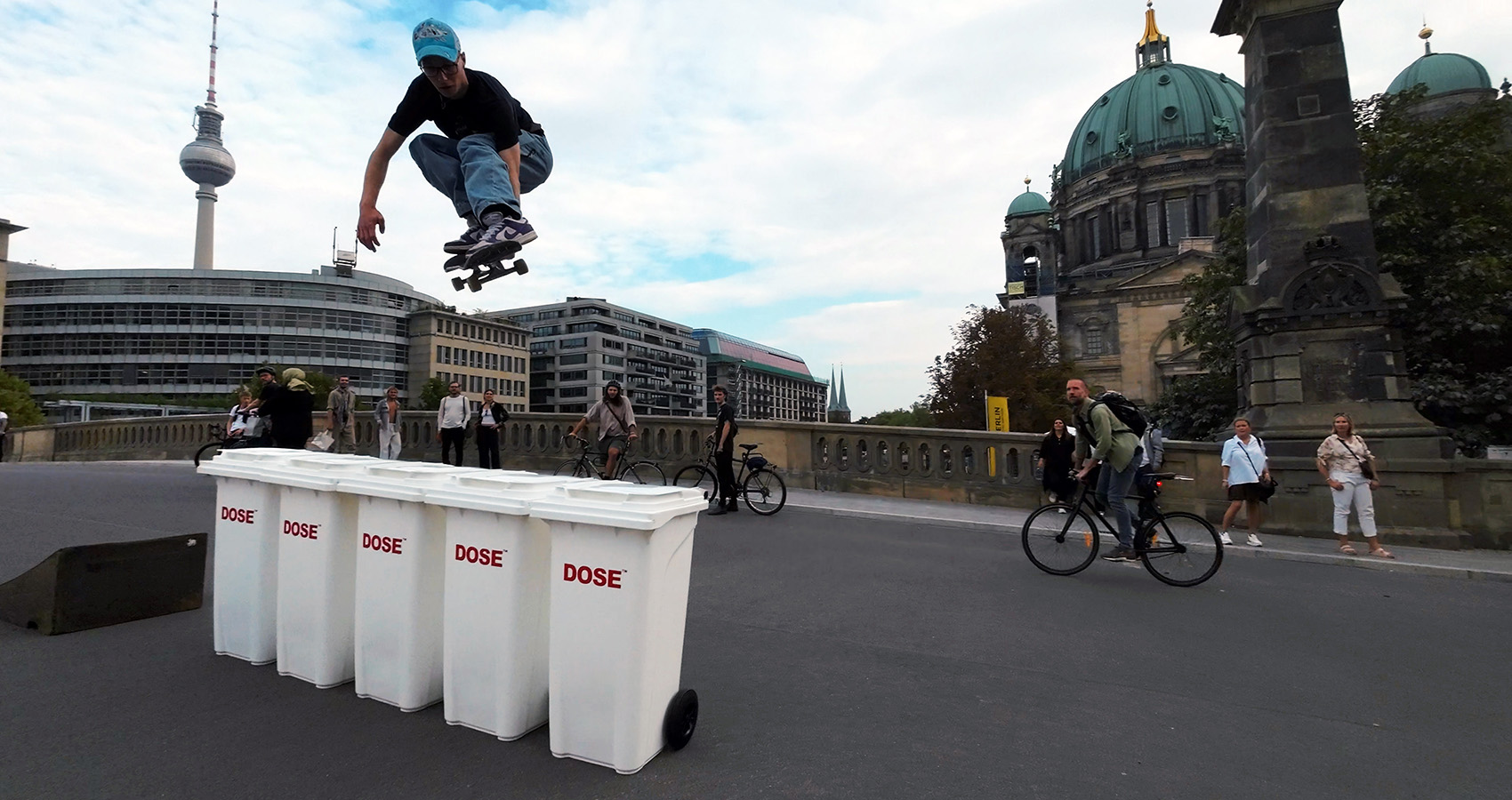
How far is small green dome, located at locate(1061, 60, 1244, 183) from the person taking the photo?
6253 centimetres

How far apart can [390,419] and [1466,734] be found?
15507 millimetres

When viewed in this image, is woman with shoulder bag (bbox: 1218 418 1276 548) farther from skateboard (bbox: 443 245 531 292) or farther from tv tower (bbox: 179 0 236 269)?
tv tower (bbox: 179 0 236 269)

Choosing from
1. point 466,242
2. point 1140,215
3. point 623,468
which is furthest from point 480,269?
point 1140,215

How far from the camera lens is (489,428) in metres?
12.8

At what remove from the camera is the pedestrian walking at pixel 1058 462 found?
37.3 feet

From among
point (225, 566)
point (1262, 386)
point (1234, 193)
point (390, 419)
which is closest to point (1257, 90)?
point (1262, 386)

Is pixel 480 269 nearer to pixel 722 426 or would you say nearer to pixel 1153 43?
pixel 722 426

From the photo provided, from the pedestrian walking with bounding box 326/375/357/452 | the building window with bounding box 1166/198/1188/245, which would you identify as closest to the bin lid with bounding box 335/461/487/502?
the pedestrian walking with bounding box 326/375/357/452

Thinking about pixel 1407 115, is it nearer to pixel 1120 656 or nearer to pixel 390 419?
pixel 1120 656

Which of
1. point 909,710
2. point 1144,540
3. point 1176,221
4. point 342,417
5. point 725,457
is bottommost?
point 909,710

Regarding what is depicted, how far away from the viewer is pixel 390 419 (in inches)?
571

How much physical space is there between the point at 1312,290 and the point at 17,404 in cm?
7026

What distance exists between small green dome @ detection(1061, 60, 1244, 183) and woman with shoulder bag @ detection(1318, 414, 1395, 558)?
63901mm

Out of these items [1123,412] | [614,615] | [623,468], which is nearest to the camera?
[614,615]
